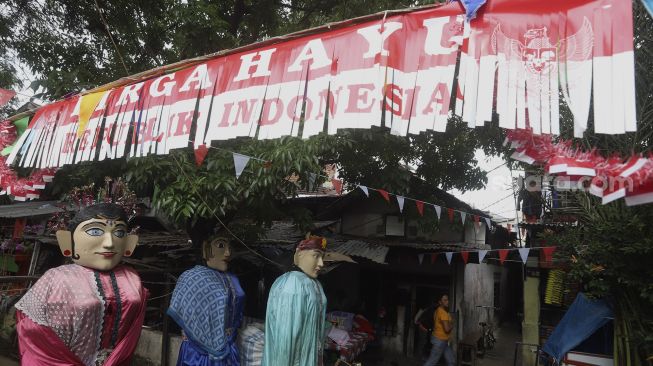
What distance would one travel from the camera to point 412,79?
2881 mm

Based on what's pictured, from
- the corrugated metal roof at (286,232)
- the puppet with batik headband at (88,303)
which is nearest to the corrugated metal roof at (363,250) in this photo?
the corrugated metal roof at (286,232)

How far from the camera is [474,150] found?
875cm

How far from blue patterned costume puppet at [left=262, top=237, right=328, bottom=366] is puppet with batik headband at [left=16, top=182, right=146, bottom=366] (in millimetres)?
1248

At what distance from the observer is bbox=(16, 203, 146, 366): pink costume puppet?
11.0 feet

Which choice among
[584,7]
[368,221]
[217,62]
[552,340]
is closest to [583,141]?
[584,7]

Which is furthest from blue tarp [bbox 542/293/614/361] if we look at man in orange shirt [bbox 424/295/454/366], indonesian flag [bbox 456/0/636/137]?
indonesian flag [bbox 456/0/636/137]

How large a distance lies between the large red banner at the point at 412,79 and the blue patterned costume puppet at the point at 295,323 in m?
1.76

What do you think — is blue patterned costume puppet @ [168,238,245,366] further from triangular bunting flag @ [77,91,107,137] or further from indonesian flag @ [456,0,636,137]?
indonesian flag @ [456,0,636,137]

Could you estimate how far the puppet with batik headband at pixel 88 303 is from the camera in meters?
3.35

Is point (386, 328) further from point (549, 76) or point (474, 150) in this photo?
point (549, 76)

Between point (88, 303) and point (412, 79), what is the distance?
300cm

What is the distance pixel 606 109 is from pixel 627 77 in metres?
0.19

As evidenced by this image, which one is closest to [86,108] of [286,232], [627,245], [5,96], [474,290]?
[5,96]

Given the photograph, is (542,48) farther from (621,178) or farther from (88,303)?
(88,303)
